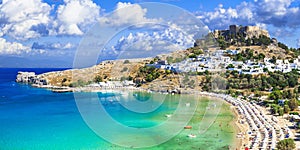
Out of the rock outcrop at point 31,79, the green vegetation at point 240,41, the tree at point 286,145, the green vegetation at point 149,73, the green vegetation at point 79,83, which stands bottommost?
the tree at point 286,145

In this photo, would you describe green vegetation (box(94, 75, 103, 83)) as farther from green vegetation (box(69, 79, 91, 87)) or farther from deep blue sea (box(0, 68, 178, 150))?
deep blue sea (box(0, 68, 178, 150))

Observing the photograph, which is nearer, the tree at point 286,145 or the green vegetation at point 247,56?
the tree at point 286,145

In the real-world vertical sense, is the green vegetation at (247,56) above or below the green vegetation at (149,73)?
above

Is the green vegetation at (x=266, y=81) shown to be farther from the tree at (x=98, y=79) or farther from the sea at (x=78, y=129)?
the tree at (x=98, y=79)

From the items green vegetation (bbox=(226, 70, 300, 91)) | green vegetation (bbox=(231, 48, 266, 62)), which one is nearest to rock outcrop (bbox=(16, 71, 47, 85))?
green vegetation (bbox=(231, 48, 266, 62))

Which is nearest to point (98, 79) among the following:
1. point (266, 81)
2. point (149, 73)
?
point (149, 73)

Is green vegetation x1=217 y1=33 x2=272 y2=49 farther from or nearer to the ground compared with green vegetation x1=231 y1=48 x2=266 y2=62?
farther from the ground

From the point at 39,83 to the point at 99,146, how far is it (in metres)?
51.3

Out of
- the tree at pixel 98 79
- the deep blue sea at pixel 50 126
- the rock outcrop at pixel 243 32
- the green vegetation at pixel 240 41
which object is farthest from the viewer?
the rock outcrop at pixel 243 32

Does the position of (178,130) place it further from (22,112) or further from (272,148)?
(22,112)

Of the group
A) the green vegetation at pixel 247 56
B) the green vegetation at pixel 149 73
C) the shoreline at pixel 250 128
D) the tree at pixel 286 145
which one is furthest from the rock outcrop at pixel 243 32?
the tree at pixel 286 145

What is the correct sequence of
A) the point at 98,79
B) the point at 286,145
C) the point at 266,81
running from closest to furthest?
1. the point at 286,145
2. the point at 266,81
3. the point at 98,79

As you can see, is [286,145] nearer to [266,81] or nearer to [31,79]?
[266,81]

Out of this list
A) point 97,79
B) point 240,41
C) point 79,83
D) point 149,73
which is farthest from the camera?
point 240,41
